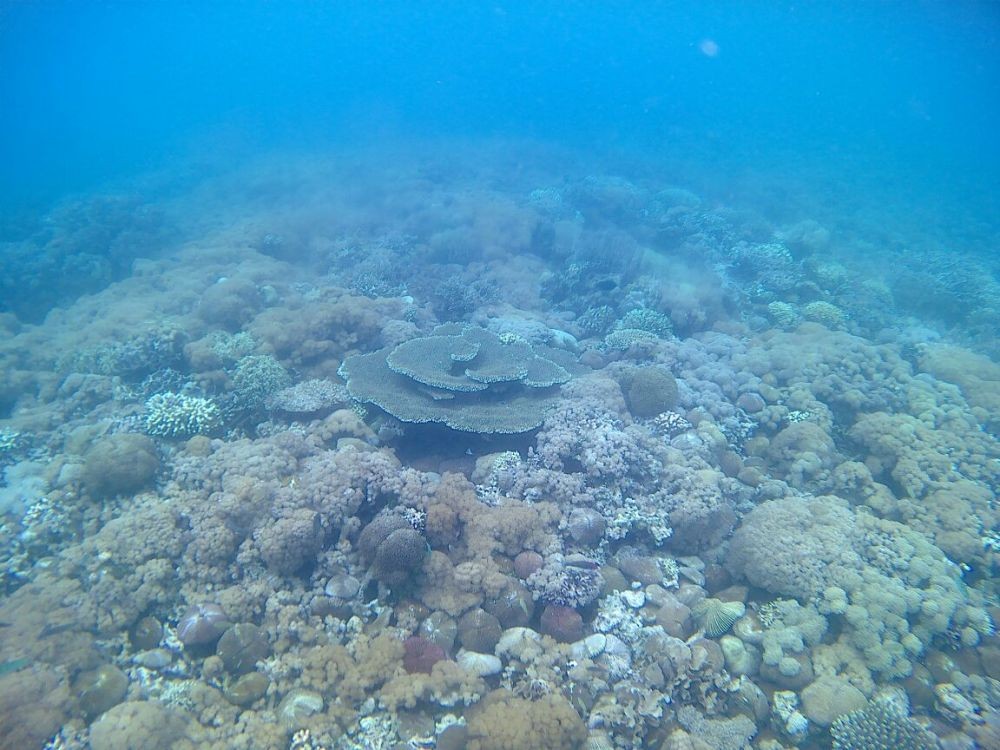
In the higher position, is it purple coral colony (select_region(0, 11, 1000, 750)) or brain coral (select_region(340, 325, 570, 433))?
brain coral (select_region(340, 325, 570, 433))

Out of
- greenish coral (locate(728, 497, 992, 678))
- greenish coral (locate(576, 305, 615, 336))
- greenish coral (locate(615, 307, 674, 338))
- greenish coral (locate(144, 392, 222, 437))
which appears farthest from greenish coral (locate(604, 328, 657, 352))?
greenish coral (locate(144, 392, 222, 437))

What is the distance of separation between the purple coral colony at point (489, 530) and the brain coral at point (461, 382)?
8cm

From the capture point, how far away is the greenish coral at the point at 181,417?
8.59 m

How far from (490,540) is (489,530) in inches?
5.5

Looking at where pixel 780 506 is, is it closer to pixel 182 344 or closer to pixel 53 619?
pixel 53 619

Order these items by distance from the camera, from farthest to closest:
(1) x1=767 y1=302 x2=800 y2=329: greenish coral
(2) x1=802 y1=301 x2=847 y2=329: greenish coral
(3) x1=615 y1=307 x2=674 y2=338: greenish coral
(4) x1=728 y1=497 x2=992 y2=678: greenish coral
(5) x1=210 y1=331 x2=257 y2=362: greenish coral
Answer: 1. (2) x1=802 y1=301 x2=847 y2=329: greenish coral
2. (1) x1=767 y1=302 x2=800 y2=329: greenish coral
3. (3) x1=615 y1=307 x2=674 y2=338: greenish coral
4. (5) x1=210 y1=331 x2=257 y2=362: greenish coral
5. (4) x1=728 y1=497 x2=992 y2=678: greenish coral

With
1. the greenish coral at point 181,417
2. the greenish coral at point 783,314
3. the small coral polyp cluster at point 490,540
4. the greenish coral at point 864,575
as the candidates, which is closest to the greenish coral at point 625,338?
the small coral polyp cluster at point 490,540

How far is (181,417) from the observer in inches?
341

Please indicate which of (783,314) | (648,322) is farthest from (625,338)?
(783,314)

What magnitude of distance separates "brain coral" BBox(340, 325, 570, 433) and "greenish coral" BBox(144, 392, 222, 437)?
252 centimetres

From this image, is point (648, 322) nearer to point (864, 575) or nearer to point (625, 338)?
point (625, 338)

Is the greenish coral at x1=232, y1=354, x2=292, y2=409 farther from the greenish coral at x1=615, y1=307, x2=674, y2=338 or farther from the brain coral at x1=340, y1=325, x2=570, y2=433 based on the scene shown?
the greenish coral at x1=615, y1=307, x2=674, y2=338

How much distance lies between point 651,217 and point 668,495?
21156 millimetres

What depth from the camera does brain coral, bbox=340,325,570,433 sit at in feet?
27.4
